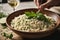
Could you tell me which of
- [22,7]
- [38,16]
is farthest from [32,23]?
[22,7]

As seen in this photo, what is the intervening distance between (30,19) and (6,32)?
22 centimetres

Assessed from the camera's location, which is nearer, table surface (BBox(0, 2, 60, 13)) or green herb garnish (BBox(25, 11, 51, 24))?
green herb garnish (BBox(25, 11, 51, 24))

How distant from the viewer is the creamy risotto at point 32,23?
3.88 ft

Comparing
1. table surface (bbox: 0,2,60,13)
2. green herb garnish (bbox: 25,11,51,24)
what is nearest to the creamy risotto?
green herb garnish (bbox: 25,11,51,24)

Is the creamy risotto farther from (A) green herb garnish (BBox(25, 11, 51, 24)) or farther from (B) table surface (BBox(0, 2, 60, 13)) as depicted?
(B) table surface (BBox(0, 2, 60, 13))

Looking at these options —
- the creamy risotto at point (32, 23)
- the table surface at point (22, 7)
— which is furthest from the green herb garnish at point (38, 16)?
the table surface at point (22, 7)

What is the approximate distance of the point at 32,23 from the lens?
121 centimetres

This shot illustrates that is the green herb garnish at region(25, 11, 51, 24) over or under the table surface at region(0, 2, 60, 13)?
over

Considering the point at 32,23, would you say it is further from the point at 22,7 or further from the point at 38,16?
the point at 22,7

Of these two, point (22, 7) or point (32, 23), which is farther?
point (22, 7)

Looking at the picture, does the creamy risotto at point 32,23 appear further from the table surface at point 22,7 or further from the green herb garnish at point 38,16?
the table surface at point 22,7

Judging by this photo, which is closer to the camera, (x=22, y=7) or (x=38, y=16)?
(x=38, y=16)

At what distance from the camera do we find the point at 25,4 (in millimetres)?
1840

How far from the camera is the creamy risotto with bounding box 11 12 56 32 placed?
118 cm
